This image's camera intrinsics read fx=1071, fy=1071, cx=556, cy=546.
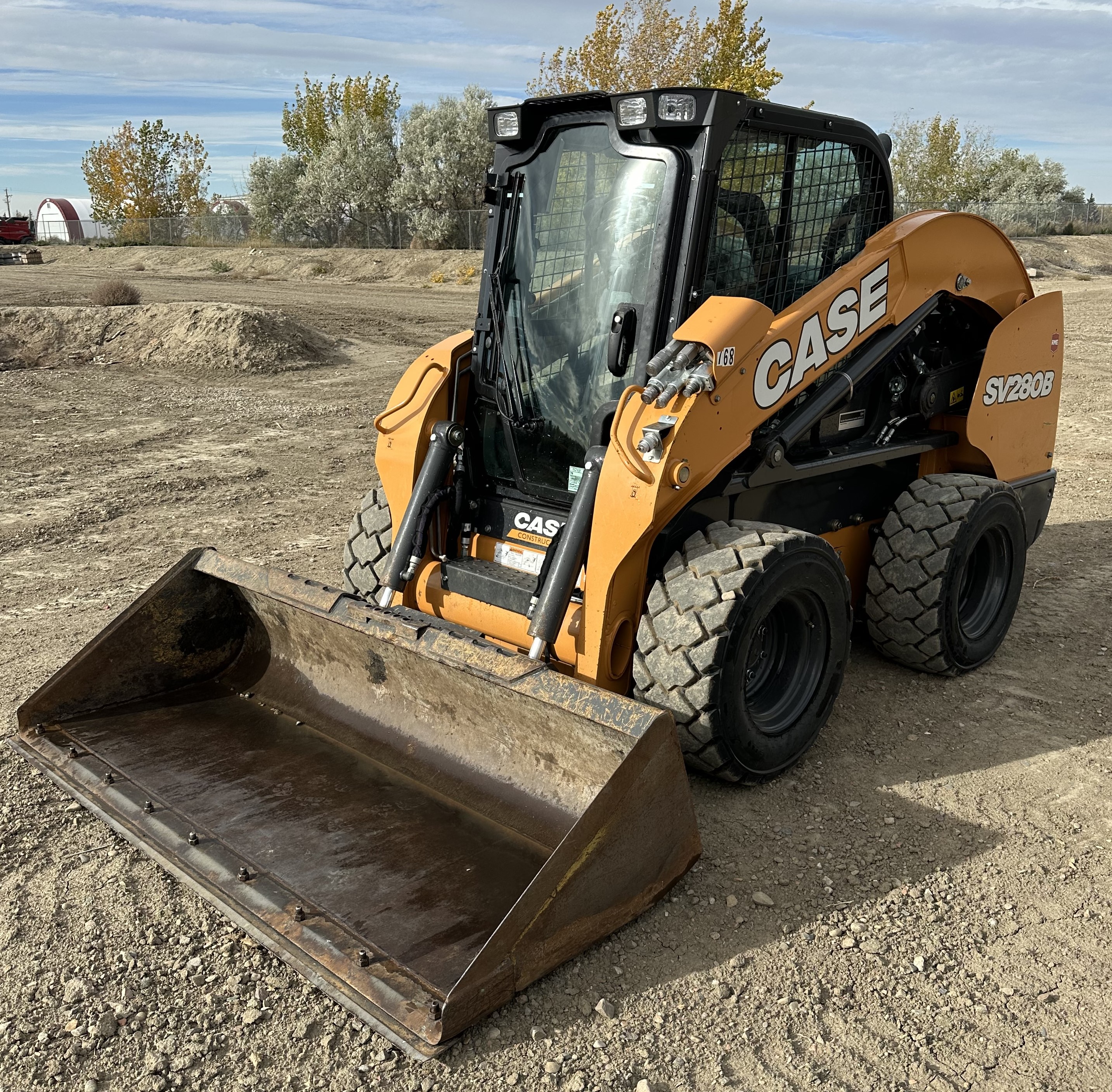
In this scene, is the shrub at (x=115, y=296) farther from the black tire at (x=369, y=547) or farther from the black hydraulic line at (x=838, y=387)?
the black hydraulic line at (x=838, y=387)

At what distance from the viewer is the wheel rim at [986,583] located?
509cm

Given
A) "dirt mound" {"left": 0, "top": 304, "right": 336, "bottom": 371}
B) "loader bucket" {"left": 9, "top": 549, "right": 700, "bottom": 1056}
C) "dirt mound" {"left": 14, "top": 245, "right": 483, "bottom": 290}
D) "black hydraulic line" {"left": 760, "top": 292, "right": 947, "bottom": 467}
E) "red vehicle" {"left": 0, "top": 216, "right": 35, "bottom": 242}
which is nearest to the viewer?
"loader bucket" {"left": 9, "top": 549, "right": 700, "bottom": 1056}

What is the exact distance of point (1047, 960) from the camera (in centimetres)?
305

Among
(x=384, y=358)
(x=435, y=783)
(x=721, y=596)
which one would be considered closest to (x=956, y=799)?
(x=721, y=596)

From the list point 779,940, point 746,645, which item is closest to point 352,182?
point 746,645

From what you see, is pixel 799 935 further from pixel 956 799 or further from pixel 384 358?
→ pixel 384 358

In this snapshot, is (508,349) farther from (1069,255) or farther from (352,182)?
(352,182)

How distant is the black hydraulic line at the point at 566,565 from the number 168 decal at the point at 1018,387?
2.49m

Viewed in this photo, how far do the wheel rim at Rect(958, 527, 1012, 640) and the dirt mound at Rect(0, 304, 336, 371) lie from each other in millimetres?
9937

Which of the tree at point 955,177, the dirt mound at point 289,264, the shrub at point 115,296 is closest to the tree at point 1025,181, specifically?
the tree at point 955,177

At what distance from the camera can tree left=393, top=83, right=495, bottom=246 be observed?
35.1 metres

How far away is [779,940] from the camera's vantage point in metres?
3.12

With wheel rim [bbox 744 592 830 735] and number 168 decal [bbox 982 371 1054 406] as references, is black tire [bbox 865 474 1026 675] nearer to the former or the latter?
number 168 decal [bbox 982 371 1054 406]

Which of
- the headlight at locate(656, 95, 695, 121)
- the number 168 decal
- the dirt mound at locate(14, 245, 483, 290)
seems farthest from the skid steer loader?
the dirt mound at locate(14, 245, 483, 290)
